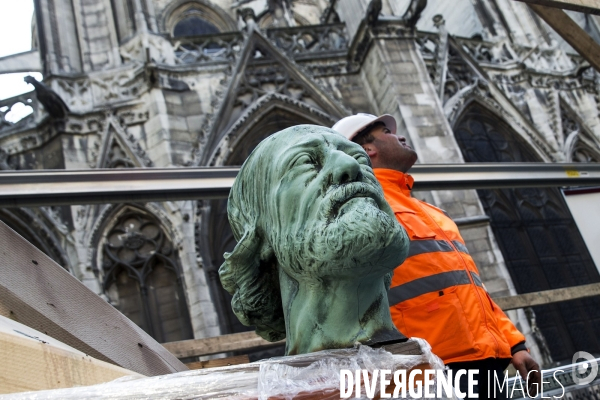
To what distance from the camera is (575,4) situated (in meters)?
2.82

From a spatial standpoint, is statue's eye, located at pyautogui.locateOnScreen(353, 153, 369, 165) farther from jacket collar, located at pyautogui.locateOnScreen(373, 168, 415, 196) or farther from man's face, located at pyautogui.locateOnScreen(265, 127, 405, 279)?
jacket collar, located at pyautogui.locateOnScreen(373, 168, 415, 196)

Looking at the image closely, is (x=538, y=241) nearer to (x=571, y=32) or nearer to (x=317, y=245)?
(x=571, y=32)

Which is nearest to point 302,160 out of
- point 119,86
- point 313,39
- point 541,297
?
point 541,297

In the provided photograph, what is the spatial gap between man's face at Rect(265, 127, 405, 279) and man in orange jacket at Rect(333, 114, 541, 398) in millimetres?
649

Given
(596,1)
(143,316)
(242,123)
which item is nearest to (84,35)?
(242,123)

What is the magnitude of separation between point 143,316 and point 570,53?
8961 mm

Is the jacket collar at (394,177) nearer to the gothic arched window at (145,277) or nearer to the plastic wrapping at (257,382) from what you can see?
the plastic wrapping at (257,382)

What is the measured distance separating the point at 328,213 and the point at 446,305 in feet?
2.70

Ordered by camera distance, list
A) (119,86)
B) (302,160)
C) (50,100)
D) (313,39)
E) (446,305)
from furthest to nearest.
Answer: (313,39), (119,86), (50,100), (446,305), (302,160)

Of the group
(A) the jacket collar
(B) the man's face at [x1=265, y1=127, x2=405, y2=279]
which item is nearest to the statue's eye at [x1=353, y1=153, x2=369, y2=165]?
(B) the man's face at [x1=265, y1=127, x2=405, y2=279]

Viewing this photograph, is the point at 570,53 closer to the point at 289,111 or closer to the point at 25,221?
the point at 289,111

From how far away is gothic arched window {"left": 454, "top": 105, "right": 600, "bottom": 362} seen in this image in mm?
8000

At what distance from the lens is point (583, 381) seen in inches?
90.1

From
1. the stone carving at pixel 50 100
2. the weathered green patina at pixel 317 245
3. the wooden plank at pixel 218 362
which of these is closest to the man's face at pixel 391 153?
the weathered green patina at pixel 317 245
